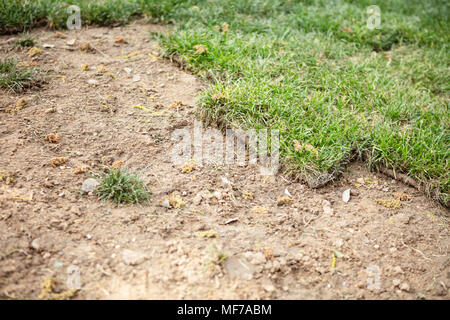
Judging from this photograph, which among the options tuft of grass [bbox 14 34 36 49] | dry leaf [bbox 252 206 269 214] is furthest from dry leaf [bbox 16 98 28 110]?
dry leaf [bbox 252 206 269 214]

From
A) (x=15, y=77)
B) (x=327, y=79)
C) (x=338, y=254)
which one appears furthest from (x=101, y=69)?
(x=338, y=254)

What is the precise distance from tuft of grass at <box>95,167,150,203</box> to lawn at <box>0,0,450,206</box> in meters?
0.92

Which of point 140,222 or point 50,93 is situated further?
point 50,93

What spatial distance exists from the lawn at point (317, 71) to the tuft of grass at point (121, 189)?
0.92 metres

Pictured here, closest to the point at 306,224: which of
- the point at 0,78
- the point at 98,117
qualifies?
the point at 98,117

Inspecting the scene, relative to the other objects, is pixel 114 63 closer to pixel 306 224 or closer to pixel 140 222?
pixel 140 222

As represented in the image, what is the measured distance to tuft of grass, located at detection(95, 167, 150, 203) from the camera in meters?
2.55

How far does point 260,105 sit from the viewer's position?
130 inches

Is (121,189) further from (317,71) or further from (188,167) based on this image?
(317,71)

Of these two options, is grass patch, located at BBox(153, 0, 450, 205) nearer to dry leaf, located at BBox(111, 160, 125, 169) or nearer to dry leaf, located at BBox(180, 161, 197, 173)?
dry leaf, located at BBox(180, 161, 197, 173)

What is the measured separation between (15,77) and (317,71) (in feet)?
8.91
